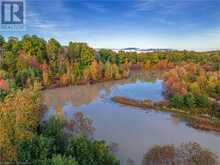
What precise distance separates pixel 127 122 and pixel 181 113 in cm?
403

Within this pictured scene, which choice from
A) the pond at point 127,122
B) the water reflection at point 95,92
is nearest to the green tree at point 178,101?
the pond at point 127,122

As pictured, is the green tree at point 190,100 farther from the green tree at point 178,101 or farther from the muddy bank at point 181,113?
the muddy bank at point 181,113

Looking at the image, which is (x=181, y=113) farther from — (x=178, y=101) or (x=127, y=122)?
(x=127, y=122)

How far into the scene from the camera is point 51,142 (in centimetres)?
781

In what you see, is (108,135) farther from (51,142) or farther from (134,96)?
(134,96)

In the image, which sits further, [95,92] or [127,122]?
[95,92]

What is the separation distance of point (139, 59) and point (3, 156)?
4168 centimetres

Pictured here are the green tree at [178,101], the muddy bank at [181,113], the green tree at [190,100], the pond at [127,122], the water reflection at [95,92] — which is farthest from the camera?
the water reflection at [95,92]

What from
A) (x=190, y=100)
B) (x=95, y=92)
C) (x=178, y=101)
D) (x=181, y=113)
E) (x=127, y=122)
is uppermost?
(x=190, y=100)

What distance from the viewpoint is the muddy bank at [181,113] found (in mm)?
14391

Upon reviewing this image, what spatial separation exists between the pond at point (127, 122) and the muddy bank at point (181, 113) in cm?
48

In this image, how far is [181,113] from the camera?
1667 cm

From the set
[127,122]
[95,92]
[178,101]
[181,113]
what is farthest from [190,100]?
[95,92]

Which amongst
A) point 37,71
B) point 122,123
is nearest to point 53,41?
point 37,71
